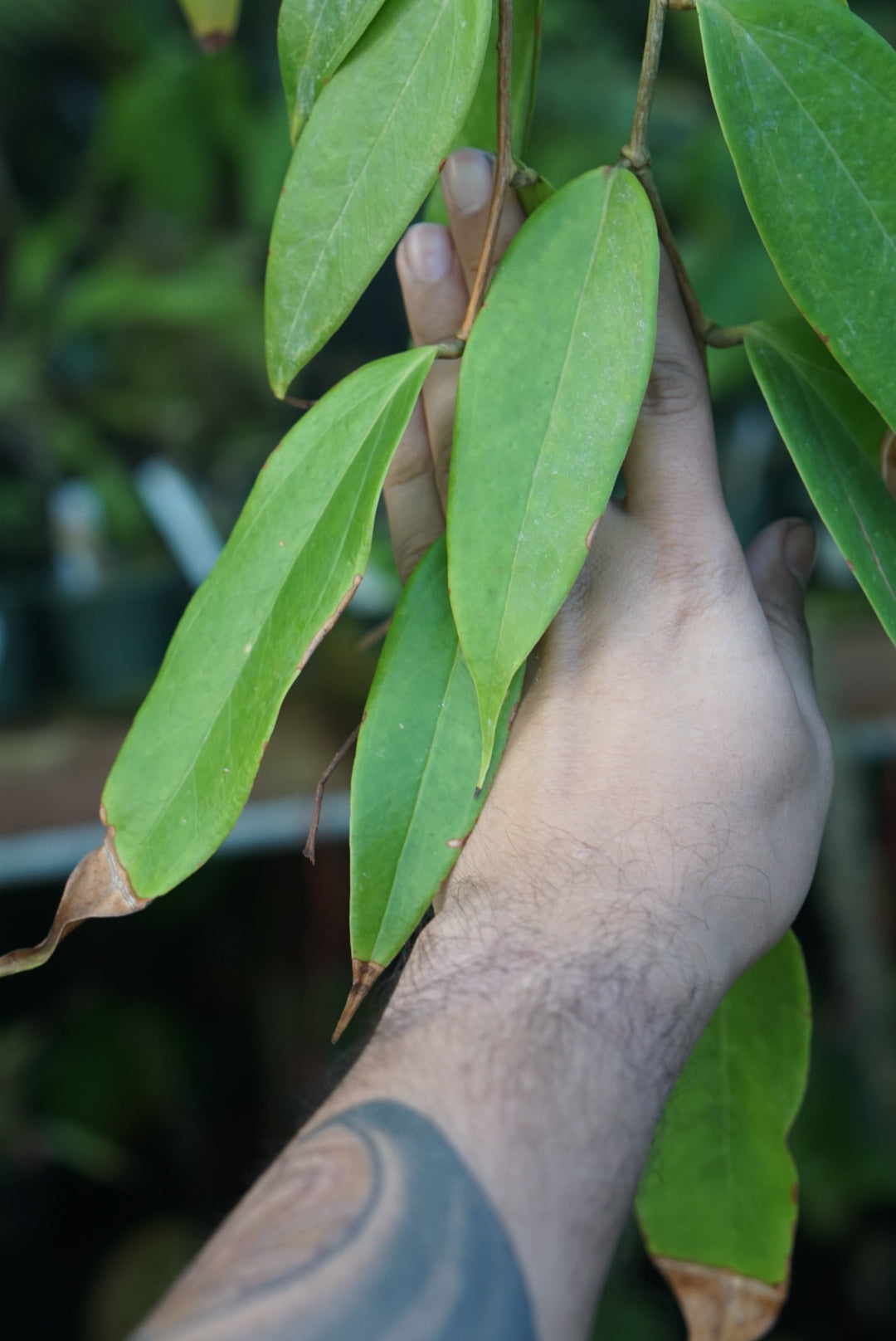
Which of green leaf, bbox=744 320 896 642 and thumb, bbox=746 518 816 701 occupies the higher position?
green leaf, bbox=744 320 896 642

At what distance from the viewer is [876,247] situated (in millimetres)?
→ 392

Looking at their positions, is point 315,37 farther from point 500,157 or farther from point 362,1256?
point 362,1256

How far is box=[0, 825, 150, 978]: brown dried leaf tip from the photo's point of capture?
1.38ft

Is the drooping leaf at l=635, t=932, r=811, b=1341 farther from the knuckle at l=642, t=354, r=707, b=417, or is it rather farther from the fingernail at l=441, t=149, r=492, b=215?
the fingernail at l=441, t=149, r=492, b=215

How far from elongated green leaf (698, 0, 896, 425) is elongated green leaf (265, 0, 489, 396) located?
96mm

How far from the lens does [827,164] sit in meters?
0.39

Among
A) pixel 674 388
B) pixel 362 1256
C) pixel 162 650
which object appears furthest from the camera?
pixel 162 650

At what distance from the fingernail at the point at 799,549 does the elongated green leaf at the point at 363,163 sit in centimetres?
25

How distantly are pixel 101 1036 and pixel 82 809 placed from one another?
2.08ft

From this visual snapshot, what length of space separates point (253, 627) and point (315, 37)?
232mm

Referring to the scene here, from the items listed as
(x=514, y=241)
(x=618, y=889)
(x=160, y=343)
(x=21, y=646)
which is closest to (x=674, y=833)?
(x=618, y=889)

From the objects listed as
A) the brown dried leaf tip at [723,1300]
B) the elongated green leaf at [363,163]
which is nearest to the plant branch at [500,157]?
the elongated green leaf at [363,163]

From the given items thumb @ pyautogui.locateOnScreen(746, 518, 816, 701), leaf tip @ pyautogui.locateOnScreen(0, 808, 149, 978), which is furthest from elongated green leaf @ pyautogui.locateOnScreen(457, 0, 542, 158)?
leaf tip @ pyautogui.locateOnScreen(0, 808, 149, 978)

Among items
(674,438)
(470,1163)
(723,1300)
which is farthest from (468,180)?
(723,1300)
